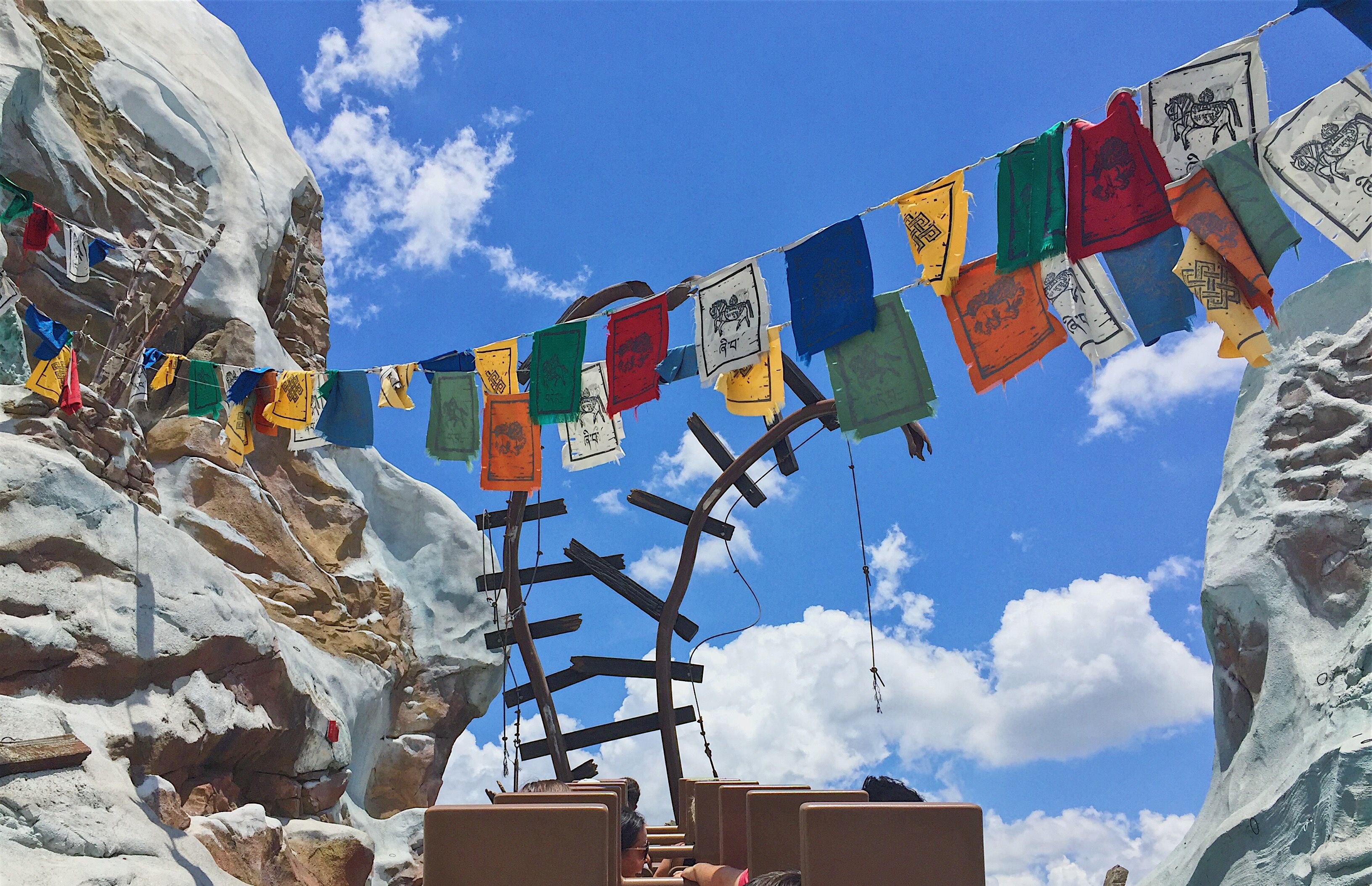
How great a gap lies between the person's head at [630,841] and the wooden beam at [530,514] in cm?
478

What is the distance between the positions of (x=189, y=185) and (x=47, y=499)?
6.25m

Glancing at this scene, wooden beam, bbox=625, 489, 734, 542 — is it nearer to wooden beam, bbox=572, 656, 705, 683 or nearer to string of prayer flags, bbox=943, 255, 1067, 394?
wooden beam, bbox=572, 656, 705, 683

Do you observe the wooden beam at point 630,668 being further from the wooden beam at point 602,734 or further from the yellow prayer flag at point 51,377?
the yellow prayer flag at point 51,377

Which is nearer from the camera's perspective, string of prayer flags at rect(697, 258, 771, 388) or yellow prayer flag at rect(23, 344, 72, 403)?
string of prayer flags at rect(697, 258, 771, 388)

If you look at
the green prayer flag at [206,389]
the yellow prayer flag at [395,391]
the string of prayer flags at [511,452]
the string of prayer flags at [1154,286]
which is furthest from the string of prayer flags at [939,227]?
the green prayer flag at [206,389]

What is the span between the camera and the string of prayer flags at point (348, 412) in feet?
22.7

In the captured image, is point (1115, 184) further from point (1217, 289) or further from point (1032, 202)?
point (1217, 289)

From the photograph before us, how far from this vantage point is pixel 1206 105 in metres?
3.82

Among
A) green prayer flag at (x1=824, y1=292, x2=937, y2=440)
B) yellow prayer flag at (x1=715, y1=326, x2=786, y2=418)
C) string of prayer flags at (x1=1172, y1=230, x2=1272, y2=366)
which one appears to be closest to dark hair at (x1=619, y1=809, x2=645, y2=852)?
green prayer flag at (x1=824, y1=292, x2=937, y2=440)

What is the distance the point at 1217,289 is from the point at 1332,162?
60cm

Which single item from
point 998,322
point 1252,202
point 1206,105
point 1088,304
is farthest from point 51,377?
point 1252,202

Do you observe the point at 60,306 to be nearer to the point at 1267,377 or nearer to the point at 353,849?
the point at 353,849

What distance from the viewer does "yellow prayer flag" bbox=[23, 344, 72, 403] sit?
21.2ft

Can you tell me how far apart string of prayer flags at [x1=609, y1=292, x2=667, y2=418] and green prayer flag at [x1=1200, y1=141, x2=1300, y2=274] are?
9.51 ft
